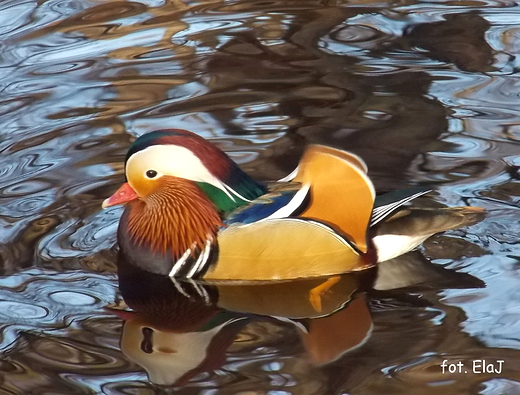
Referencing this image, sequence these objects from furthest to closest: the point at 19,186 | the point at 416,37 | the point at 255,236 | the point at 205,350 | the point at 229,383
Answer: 1. the point at 416,37
2. the point at 19,186
3. the point at 255,236
4. the point at 205,350
5. the point at 229,383

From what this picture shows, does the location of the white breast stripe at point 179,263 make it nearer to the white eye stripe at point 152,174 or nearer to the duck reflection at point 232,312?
the duck reflection at point 232,312

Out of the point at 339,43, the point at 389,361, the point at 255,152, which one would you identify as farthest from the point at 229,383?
the point at 339,43

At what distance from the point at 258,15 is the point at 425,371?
4581mm

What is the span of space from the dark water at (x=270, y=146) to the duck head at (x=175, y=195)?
0.25 metres

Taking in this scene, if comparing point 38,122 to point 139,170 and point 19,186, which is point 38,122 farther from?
point 139,170

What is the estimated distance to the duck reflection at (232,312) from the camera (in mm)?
4125

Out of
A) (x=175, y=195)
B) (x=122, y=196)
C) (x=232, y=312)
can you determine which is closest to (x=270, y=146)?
(x=175, y=195)

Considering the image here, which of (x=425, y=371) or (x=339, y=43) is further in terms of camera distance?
(x=339, y=43)

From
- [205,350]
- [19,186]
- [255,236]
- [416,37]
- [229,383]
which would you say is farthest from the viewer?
[416,37]

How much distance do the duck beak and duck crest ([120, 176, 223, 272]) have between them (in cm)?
9

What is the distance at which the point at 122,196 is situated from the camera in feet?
15.9

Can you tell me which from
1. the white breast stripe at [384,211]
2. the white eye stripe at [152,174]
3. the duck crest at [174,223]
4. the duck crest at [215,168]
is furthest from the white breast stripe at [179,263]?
the white breast stripe at [384,211]

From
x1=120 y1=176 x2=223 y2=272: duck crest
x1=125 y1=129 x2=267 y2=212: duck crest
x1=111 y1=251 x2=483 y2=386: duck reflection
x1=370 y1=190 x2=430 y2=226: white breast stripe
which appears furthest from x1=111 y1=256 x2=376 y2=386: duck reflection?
x1=125 y1=129 x2=267 y2=212: duck crest

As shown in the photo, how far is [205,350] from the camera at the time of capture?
165 inches
